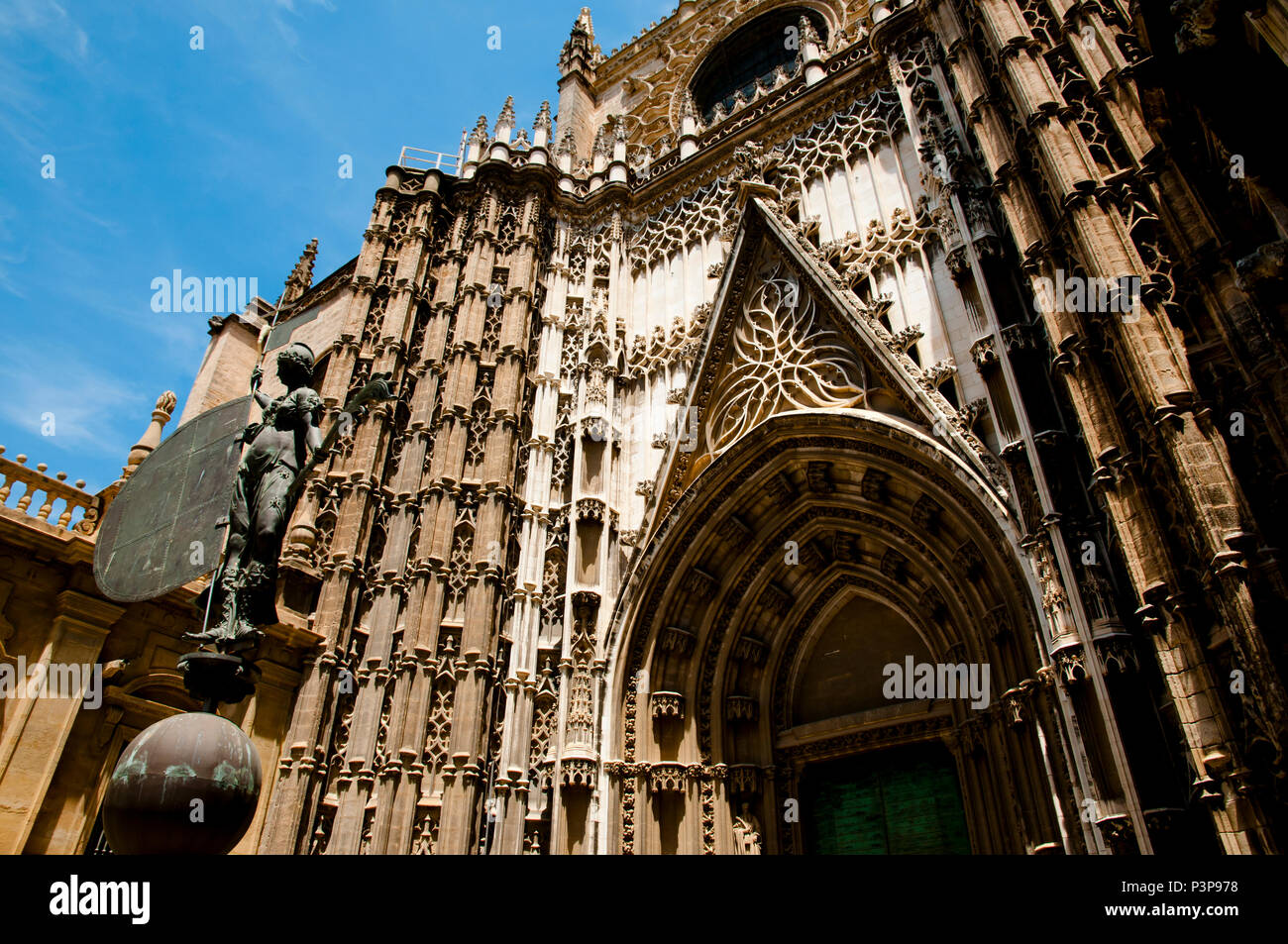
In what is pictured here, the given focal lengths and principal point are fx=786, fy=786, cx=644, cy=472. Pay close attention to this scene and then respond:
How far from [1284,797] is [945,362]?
19.8ft

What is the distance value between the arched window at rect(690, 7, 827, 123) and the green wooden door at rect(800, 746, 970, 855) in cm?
1411

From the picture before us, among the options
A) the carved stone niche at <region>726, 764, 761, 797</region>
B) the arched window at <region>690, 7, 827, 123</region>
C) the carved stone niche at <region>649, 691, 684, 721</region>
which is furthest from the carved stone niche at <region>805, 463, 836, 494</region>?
the arched window at <region>690, 7, 827, 123</region>

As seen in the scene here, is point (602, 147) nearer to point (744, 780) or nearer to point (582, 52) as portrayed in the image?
point (582, 52)

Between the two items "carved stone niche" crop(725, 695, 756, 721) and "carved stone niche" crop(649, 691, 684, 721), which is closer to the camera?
"carved stone niche" crop(649, 691, 684, 721)

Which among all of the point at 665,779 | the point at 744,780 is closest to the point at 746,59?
the point at 744,780

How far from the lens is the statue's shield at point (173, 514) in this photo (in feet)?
19.9

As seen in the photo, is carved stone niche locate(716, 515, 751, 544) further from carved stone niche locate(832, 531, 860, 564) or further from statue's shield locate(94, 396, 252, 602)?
statue's shield locate(94, 396, 252, 602)

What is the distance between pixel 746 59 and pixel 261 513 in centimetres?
1707

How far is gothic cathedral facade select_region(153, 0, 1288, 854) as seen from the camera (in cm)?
591

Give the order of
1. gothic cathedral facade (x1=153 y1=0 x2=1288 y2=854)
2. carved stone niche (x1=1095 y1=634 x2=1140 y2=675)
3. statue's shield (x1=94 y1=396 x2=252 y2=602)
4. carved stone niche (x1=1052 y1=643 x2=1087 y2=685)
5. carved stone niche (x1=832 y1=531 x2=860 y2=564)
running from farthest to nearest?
1. carved stone niche (x1=832 y1=531 x2=860 y2=564)
2. carved stone niche (x1=1052 y1=643 x2=1087 y2=685)
3. carved stone niche (x1=1095 y1=634 x2=1140 y2=675)
4. statue's shield (x1=94 y1=396 x2=252 y2=602)
5. gothic cathedral facade (x1=153 y1=0 x2=1288 y2=854)

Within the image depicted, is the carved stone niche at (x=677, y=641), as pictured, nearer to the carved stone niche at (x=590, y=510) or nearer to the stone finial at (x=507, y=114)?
the carved stone niche at (x=590, y=510)

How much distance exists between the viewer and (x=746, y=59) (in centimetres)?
1847
